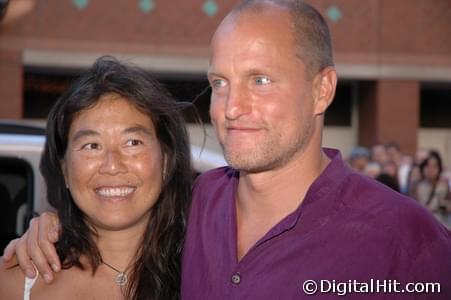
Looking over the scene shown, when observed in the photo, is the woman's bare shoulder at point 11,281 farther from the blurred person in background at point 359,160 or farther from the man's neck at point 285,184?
the blurred person in background at point 359,160

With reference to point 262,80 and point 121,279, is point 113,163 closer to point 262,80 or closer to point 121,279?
point 121,279

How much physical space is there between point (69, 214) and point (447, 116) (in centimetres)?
1739

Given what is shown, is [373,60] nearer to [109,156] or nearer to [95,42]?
[95,42]

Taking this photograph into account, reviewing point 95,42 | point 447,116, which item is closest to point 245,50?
point 95,42

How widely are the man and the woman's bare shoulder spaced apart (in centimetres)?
65

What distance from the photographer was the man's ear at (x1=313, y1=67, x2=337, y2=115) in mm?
2455

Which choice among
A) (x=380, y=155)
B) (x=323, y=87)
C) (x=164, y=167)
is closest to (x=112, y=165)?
(x=164, y=167)

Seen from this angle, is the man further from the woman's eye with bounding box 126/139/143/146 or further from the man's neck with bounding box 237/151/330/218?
the woman's eye with bounding box 126/139/143/146

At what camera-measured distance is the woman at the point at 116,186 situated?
275 centimetres

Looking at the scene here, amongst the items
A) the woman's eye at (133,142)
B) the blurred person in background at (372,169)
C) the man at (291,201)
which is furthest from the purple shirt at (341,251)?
the blurred person in background at (372,169)

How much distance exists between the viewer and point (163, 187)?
294 cm

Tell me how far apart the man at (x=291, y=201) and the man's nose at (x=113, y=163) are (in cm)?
44

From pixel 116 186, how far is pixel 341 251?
963 millimetres

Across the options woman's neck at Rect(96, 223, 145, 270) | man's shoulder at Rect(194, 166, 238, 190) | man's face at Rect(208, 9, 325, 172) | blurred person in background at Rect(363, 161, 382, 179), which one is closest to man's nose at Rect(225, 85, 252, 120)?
man's face at Rect(208, 9, 325, 172)
